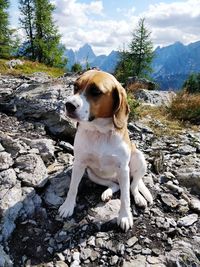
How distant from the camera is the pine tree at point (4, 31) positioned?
43.7m

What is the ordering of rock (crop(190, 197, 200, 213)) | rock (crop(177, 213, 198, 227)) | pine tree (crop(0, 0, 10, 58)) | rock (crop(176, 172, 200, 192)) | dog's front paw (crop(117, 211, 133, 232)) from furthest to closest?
pine tree (crop(0, 0, 10, 58))
rock (crop(176, 172, 200, 192))
rock (crop(190, 197, 200, 213))
rock (crop(177, 213, 198, 227))
dog's front paw (crop(117, 211, 133, 232))

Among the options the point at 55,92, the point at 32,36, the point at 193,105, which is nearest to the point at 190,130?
the point at 193,105

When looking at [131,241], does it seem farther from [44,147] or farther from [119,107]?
[44,147]

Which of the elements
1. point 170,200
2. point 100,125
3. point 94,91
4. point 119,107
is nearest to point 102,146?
point 100,125

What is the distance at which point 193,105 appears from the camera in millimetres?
11352

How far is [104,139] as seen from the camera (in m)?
4.29

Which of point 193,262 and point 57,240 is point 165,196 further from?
point 57,240

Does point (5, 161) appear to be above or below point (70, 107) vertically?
below

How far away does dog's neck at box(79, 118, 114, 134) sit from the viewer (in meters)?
4.13

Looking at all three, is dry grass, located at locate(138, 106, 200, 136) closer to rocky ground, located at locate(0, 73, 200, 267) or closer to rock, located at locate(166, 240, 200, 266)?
rocky ground, located at locate(0, 73, 200, 267)

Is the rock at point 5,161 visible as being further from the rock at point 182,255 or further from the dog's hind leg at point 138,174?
the rock at point 182,255

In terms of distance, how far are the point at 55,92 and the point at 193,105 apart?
531 cm

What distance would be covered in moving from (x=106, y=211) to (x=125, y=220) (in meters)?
0.39

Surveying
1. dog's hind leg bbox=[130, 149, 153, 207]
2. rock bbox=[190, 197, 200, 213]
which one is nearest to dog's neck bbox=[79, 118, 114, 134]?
dog's hind leg bbox=[130, 149, 153, 207]
